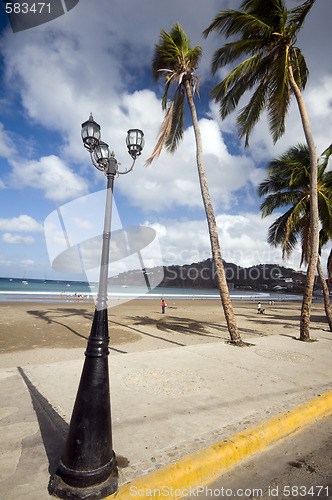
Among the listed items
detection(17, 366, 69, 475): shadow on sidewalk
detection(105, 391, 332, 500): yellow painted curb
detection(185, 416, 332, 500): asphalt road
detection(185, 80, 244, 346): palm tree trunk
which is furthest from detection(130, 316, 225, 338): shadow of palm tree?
detection(17, 366, 69, 475): shadow on sidewalk

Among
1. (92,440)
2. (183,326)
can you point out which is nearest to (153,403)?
(92,440)

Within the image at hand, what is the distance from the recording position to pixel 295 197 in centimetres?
1394

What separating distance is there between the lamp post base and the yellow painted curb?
56 millimetres

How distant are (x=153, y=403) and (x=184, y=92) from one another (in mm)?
11096

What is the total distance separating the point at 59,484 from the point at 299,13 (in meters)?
13.0

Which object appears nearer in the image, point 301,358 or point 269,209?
point 301,358

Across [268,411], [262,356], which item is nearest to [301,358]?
[262,356]

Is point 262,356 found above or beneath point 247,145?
beneath


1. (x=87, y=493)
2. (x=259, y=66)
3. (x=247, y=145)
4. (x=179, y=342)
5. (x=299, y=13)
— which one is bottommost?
(x=179, y=342)

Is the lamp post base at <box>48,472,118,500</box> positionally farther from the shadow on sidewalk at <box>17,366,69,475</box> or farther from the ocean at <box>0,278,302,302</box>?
the ocean at <box>0,278,302,302</box>

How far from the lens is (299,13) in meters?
8.30

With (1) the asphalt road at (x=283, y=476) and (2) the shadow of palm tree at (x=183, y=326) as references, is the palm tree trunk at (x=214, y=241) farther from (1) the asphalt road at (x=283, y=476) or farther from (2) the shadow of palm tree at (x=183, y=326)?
(1) the asphalt road at (x=283, y=476)

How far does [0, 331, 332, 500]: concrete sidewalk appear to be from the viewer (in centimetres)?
244

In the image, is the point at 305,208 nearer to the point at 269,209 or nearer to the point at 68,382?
the point at 269,209
